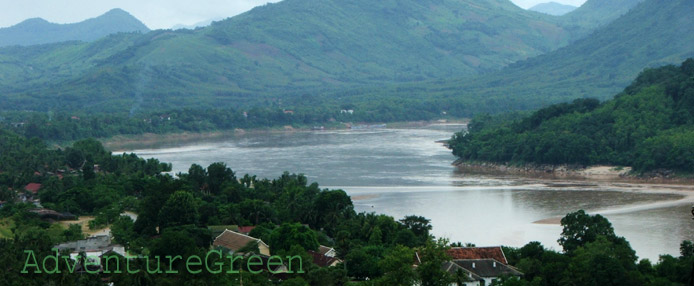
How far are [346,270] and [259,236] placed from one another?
5.80 metres

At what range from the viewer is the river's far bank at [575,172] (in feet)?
177

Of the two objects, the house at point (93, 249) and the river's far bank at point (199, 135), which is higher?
the river's far bank at point (199, 135)

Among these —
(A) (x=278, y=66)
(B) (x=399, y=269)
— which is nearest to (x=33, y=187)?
(B) (x=399, y=269)

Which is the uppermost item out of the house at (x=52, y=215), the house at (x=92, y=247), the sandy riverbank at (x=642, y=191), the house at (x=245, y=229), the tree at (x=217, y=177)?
the tree at (x=217, y=177)

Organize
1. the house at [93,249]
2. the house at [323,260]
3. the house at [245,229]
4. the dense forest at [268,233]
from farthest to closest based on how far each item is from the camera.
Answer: the house at [245,229], the house at [323,260], the house at [93,249], the dense forest at [268,233]

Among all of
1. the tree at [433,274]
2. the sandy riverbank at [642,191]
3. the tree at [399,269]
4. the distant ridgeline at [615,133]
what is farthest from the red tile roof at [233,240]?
the distant ridgeline at [615,133]

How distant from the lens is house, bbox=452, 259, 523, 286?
1024 inches

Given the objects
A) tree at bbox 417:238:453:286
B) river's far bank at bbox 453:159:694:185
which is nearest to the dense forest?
tree at bbox 417:238:453:286

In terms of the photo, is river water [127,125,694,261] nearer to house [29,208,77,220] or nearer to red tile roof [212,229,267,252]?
red tile roof [212,229,267,252]

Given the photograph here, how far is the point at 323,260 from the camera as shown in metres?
28.2

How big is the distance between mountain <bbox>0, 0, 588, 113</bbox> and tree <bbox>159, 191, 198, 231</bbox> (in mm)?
87723

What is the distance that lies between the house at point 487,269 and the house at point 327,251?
4.17 m

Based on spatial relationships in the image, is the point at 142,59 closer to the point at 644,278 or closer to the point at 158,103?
the point at 158,103

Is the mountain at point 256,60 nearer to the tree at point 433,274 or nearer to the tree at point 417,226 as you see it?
the tree at point 417,226
